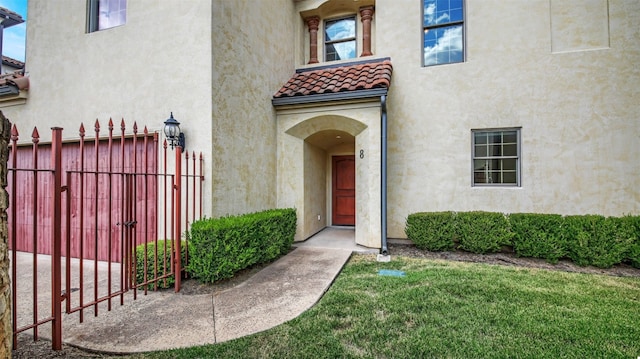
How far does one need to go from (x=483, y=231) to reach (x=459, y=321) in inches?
151

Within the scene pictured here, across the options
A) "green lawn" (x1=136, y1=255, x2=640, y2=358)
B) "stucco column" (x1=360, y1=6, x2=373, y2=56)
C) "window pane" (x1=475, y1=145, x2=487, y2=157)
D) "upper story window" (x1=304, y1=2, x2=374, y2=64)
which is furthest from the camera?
"upper story window" (x1=304, y1=2, x2=374, y2=64)

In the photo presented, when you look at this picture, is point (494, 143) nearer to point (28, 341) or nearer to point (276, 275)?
point (276, 275)

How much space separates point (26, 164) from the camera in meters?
6.75

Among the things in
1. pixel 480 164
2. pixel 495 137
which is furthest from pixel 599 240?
pixel 495 137

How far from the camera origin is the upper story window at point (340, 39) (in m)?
8.84

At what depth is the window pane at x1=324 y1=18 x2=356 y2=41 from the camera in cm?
887

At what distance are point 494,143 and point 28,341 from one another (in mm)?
9131

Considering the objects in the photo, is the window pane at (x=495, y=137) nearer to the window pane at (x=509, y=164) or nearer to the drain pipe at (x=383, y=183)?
the window pane at (x=509, y=164)

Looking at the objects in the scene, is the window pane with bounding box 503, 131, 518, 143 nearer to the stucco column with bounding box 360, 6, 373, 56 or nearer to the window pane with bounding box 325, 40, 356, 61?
the stucco column with bounding box 360, 6, 373, 56

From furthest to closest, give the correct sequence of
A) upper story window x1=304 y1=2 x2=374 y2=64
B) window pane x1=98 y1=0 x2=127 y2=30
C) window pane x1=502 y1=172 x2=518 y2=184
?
upper story window x1=304 y1=2 x2=374 y2=64
window pane x1=502 y1=172 x2=518 y2=184
window pane x1=98 y1=0 x2=127 y2=30

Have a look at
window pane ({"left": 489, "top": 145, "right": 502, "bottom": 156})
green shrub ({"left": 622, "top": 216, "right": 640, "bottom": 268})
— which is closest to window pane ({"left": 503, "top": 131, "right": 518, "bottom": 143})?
window pane ({"left": 489, "top": 145, "right": 502, "bottom": 156})

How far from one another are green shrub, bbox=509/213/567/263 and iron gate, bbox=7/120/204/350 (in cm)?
679

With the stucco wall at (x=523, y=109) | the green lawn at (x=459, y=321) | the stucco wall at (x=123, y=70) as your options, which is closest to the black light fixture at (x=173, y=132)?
the stucco wall at (x=123, y=70)

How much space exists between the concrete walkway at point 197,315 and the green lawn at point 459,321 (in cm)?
20
